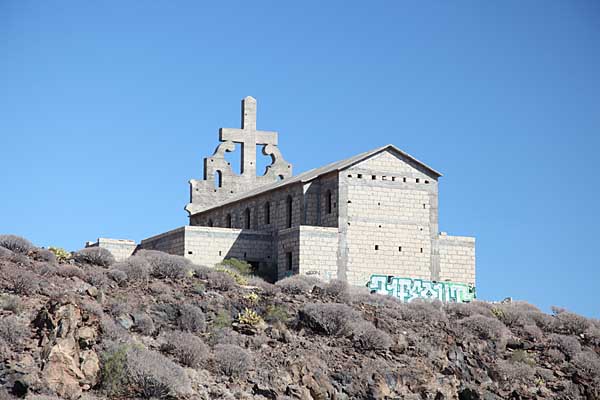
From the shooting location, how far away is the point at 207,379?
119ft

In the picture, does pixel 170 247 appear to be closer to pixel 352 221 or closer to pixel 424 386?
pixel 352 221

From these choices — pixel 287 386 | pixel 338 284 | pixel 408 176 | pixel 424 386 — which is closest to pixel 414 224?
pixel 408 176

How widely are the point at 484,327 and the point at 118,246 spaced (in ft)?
79.7

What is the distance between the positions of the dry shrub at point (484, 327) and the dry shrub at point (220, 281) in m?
9.90

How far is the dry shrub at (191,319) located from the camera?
3994 centimetres

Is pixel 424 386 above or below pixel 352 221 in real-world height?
below

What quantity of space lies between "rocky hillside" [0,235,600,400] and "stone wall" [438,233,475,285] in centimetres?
573

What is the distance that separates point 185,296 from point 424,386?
9.48 m

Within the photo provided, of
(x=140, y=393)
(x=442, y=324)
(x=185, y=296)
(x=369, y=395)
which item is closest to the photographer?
(x=140, y=393)

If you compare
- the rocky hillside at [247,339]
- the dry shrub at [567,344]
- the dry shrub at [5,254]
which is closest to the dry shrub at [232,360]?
the rocky hillside at [247,339]

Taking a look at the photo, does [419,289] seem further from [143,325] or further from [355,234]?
[143,325]

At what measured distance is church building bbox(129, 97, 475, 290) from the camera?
55125mm

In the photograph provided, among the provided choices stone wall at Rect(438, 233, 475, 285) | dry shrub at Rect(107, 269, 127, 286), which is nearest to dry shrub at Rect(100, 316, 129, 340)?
dry shrub at Rect(107, 269, 127, 286)

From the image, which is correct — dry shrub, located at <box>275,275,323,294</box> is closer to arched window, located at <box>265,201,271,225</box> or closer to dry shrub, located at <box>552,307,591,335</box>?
dry shrub, located at <box>552,307,591,335</box>
